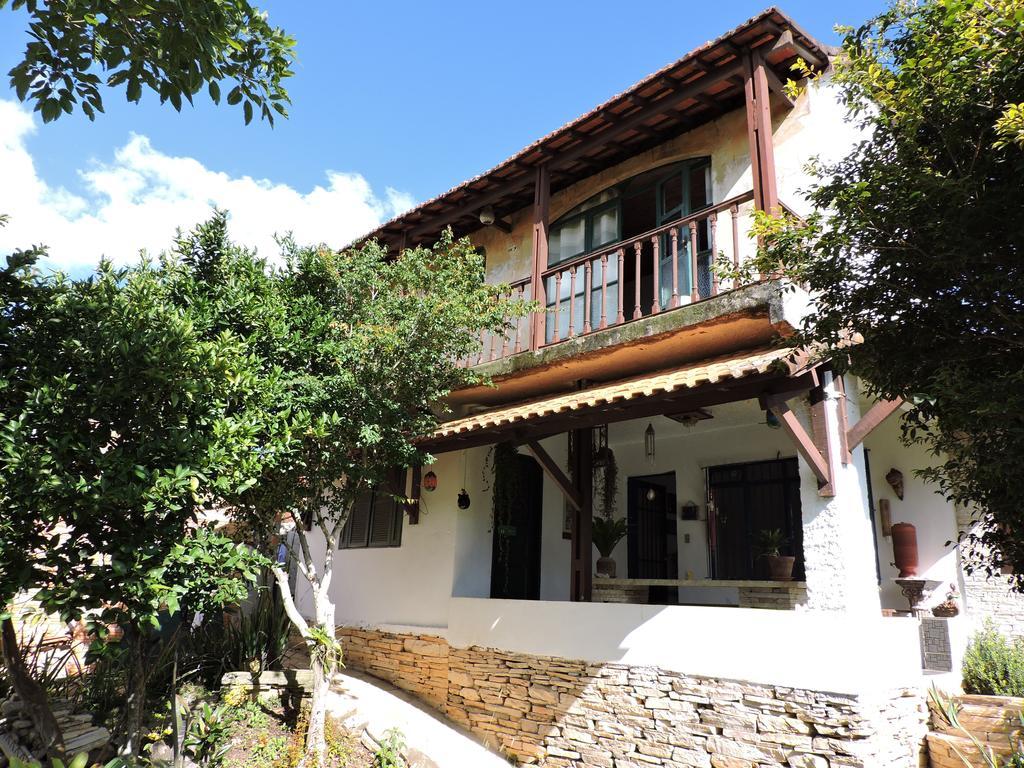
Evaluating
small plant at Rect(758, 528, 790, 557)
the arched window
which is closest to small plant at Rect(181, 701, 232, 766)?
small plant at Rect(758, 528, 790, 557)

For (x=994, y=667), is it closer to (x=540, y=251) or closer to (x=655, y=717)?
(x=655, y=717)

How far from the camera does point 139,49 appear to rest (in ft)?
12.5

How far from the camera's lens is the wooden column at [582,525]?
760cm

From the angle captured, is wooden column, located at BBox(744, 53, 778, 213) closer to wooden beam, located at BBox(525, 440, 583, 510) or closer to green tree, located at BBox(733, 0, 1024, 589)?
green tree, located at BBox(733, 0, 1024, 589)

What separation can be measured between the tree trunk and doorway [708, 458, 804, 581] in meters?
7.24

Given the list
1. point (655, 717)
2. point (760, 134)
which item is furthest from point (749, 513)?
point (760, 134)

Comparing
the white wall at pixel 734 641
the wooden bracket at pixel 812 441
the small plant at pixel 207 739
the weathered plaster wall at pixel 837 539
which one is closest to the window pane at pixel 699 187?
the weathered plaster wall at pixel 837 539

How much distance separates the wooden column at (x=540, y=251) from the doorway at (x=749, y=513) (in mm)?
3146

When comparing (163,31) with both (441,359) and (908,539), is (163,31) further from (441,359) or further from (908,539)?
(908,539)

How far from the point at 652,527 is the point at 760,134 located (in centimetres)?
570

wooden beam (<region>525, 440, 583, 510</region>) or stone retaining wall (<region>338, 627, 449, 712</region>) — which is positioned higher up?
wooden beam (<region>525, 440, 583, 510</region>)

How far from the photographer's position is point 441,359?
22.8 feet

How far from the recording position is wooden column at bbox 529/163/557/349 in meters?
8.55

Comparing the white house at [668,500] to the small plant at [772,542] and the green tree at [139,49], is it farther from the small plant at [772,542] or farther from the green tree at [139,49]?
the green tree at [139,49]
